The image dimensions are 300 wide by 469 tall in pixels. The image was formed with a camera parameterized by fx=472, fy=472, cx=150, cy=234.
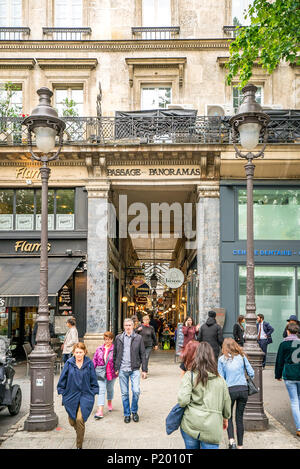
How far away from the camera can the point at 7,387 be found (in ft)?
28.9

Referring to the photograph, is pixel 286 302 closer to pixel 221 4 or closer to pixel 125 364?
pixel 125 364

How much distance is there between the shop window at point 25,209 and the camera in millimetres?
17484

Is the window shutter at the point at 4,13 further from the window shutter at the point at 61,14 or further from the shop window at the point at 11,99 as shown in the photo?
the shop window at the point at 11,99

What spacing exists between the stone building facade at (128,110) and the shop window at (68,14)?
0.04m

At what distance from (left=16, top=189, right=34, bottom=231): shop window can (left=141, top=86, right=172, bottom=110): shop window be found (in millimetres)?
5780

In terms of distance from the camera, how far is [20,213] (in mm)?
17578

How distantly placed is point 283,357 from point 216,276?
343 inches

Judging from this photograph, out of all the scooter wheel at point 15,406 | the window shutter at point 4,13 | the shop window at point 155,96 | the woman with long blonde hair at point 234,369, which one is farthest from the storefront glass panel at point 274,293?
the window shutter at point 4,13

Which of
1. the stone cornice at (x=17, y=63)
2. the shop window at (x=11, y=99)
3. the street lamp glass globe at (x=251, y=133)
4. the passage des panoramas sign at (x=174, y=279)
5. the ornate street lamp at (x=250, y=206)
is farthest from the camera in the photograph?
the passage des panoramas sign at (x=174, y=279)

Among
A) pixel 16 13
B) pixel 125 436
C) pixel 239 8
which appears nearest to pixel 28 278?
pixel 125 436

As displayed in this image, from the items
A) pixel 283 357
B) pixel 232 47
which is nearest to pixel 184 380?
pixel 283 357

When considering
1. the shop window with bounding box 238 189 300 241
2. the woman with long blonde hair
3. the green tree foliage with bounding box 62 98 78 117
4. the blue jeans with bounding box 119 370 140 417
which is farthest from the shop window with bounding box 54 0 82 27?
the woman with long blonde hair

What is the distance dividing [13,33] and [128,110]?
5.48 m

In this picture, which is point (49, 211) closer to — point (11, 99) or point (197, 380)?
point (11, 99)
